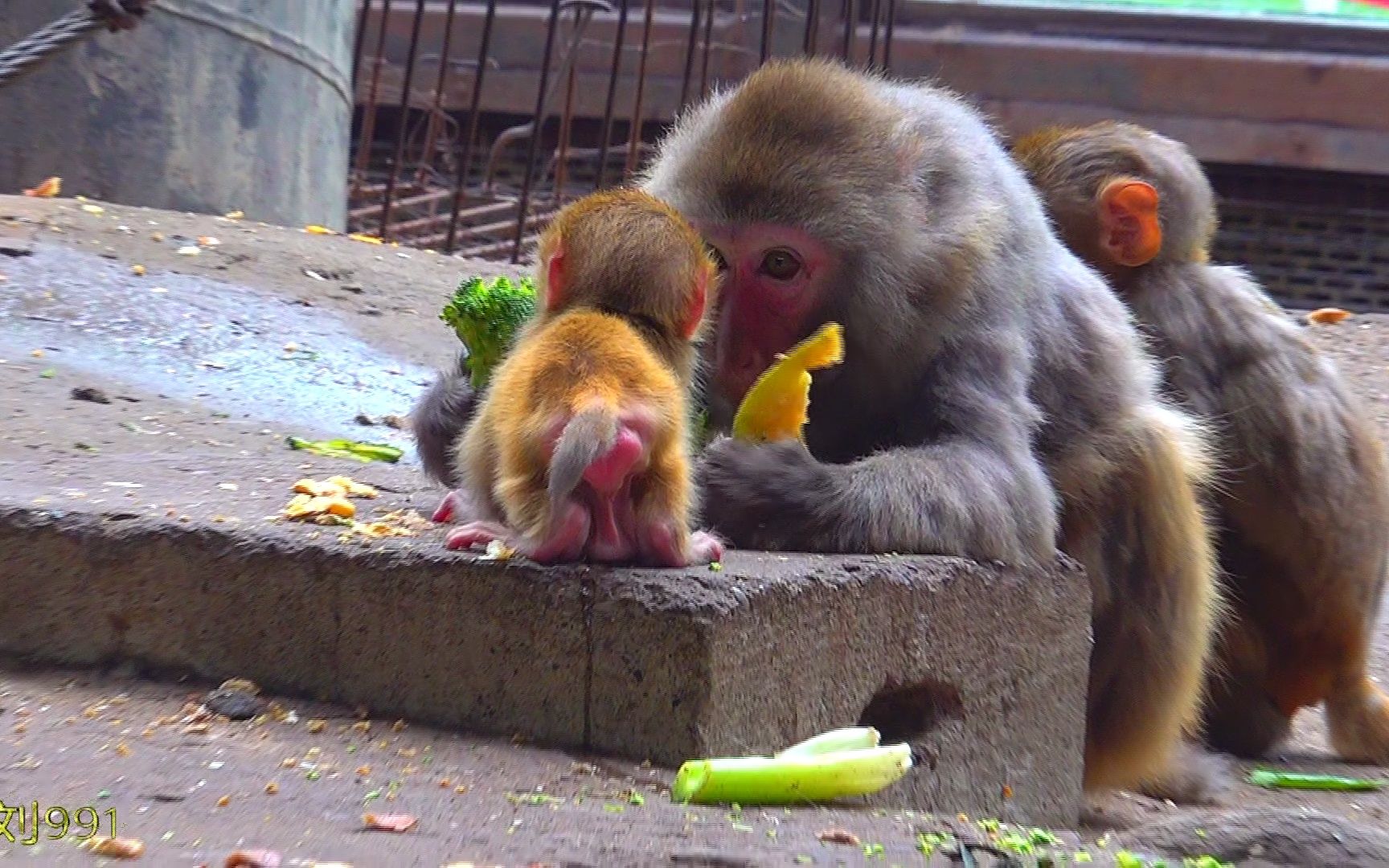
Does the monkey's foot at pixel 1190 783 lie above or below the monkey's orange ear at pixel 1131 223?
below

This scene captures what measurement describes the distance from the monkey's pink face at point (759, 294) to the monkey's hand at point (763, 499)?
0.33 metres

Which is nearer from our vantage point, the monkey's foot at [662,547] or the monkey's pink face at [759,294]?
the monkey's foot at [662,547]

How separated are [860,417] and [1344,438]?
6.69 ft

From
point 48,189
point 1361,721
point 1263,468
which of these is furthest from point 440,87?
point 1361,721

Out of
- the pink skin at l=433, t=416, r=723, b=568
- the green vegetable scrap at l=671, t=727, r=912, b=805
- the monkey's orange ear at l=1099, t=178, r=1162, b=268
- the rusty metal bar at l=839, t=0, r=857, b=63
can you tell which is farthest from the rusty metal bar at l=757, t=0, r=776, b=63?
the green vegetable scrap at l=671, t=727, r=912, b=805

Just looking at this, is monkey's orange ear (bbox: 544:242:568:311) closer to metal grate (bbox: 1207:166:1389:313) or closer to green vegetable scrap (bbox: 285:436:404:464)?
green vegetable scrap (bbox: 285:436:404:464)

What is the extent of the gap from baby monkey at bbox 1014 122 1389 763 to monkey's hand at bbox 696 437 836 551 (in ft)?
6.74

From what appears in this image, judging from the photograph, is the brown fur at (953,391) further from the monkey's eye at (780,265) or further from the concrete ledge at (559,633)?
the concrete ledge at (559,633)

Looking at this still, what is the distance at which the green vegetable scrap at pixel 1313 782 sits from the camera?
4582mm

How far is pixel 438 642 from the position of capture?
2693 mm

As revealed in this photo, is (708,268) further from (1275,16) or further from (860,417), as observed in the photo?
(1275,16)

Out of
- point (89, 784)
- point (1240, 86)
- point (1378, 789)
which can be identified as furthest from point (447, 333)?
point (1240, 86)

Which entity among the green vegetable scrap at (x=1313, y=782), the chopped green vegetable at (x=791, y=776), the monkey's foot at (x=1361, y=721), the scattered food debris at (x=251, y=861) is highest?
the chopped green vegetable at (x=791, y=776)

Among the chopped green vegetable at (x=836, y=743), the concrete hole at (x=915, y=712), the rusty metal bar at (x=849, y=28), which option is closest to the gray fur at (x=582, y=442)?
the chopped green vegetable at (x=836, y=743)
